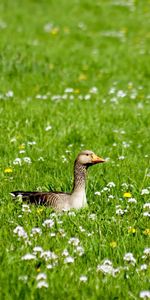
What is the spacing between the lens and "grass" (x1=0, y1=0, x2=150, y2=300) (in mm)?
5570

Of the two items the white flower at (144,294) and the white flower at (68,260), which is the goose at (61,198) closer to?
the white flower at (68,260)

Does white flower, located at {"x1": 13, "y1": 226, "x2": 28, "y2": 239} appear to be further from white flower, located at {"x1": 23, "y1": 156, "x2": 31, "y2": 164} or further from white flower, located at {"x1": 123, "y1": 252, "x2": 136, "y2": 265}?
white flower, located at {"x1": 23, "y1": 156, "x2": 31, "y2": 164}

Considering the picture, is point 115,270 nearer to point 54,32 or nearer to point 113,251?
point 113,251

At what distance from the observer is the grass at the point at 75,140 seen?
5.57m

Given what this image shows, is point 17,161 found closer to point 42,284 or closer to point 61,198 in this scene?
point 61,198

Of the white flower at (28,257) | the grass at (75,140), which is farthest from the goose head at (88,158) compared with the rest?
the white flower at (28,257)

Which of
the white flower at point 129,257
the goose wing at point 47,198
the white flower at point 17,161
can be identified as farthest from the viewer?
the white flower at point 17,161

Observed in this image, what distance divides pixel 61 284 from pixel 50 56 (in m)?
11.0

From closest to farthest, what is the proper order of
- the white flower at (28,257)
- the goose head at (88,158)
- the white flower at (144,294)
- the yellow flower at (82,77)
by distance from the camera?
the white flower at (144,294) → the white flower at (28,257) → the goose head at (88,158) → the yellow flower at (82,77)

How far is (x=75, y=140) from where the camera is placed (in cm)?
1013

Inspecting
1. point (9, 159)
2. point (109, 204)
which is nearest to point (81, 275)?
point (109, 204)

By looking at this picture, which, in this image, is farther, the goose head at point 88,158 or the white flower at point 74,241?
the goose head at point 88,158

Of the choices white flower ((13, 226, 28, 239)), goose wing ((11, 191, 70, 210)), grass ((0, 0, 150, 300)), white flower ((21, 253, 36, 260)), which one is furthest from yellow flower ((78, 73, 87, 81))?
white flower ((21, 253, 36, 260))

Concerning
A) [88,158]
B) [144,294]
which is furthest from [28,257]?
[88,158]
